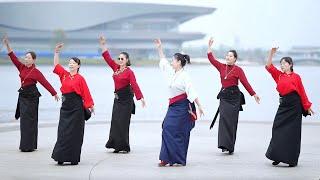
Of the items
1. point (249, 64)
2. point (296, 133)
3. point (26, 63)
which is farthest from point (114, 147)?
point (249, 64)

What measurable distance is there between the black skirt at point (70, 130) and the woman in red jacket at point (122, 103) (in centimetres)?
170

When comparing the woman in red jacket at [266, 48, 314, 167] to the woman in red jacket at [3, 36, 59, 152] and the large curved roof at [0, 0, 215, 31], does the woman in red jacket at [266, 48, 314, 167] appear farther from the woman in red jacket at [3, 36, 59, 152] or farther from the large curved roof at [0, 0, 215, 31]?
the large curved roof at [0, 0, 215, 31]

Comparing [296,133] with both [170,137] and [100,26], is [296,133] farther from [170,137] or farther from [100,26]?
[100,26]

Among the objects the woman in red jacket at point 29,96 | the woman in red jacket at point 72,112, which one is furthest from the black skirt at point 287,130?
the woman in red jacket at point 29,96

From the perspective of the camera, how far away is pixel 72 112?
11008 millimetres

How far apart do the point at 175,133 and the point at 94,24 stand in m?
141

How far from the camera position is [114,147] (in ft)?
41.5

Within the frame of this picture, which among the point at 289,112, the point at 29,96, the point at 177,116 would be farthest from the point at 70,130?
the point at 289,112

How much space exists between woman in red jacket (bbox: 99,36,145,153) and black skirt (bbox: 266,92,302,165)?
2.50 metres

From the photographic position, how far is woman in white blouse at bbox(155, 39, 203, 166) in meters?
10.9

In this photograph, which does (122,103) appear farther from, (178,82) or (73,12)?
(73,12)

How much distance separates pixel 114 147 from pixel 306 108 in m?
3.23

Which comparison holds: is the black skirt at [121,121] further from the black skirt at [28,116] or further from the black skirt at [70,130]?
the black skirt at [70,130]

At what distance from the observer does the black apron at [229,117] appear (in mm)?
12602
